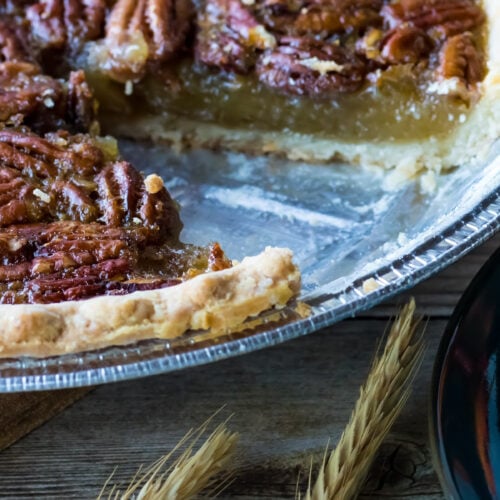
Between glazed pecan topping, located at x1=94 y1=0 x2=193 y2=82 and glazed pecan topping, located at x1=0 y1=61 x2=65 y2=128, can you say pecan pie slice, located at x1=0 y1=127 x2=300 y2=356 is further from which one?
glazed pecan topping, located at x1=94 y1=0 x2=193 y2=82

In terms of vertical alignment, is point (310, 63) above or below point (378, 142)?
above

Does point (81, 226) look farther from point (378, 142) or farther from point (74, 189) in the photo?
point (378, 142)

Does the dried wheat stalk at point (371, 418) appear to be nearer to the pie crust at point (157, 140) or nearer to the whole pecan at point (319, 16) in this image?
the pie crust at point (157, 140)

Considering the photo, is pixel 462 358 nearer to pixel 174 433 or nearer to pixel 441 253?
pixel 441 253

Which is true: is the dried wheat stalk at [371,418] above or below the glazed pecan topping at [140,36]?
below

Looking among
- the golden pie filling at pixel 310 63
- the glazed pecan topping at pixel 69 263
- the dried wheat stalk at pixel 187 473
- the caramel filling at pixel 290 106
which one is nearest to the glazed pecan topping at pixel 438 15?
the golden pie filling at pixel 310 63

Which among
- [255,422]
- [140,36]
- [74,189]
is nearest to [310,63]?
[140,36]

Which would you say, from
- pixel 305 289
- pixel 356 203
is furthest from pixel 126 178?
pixel 356 203
